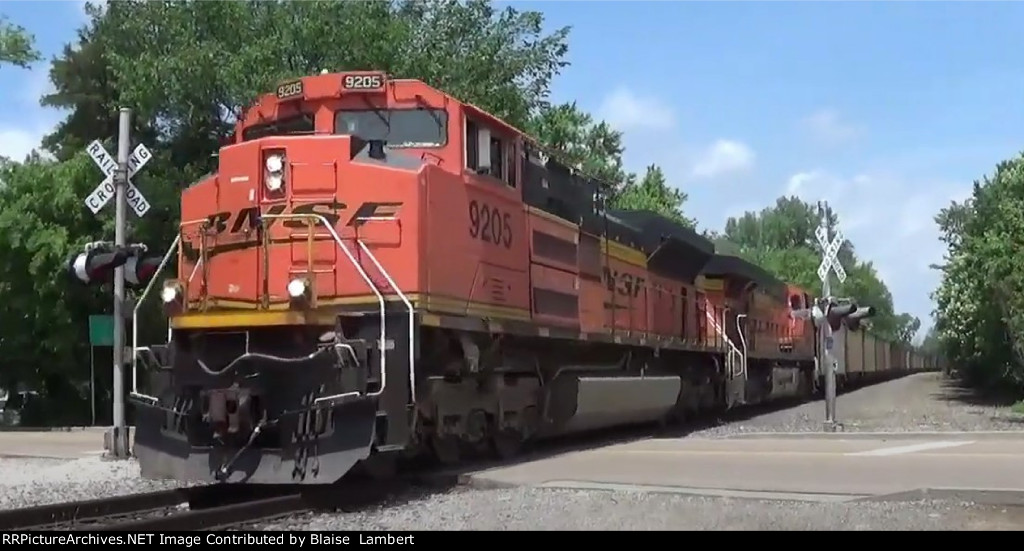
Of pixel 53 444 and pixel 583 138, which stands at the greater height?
pixel 583 138

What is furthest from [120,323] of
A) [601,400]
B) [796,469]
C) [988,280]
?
[988,280]

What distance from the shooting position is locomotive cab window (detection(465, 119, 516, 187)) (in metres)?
11.2

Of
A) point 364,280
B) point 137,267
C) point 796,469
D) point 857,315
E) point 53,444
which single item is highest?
point 137,267

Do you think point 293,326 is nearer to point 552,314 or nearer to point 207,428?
point 207,428

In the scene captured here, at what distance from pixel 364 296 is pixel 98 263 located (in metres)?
5.32

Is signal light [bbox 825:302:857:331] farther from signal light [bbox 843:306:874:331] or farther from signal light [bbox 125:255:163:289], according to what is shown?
signal light [bbox 125:255:163:289]

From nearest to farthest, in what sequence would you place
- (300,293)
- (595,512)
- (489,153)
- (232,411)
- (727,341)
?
(595,512), (232,411), (300,293), (489,153), (727,341)

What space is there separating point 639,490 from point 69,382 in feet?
79.2

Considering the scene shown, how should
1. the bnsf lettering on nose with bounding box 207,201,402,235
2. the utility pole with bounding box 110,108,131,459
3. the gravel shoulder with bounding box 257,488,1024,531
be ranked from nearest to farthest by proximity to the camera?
the gravel shoulder with bounding box 257,488,1024,531
the bnsf lettering on nose with bounding box 207,201,402,235
the utility pole with bounding box 110,108,131,459

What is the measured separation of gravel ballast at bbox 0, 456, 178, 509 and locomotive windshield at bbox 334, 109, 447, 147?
160 inches

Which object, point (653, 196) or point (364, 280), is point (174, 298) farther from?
point (653, 196)

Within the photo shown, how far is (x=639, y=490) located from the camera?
32.3 ft

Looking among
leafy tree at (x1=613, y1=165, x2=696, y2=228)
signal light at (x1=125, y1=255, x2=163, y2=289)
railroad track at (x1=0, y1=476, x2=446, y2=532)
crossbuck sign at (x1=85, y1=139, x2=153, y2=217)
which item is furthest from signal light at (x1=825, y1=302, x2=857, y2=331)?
leafy tree at (x1=613, y1=165, x2=696, y2=228)

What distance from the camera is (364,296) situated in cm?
980
